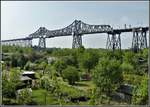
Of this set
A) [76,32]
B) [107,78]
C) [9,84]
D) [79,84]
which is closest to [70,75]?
[79,84]

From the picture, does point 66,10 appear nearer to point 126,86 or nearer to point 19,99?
point 19,99

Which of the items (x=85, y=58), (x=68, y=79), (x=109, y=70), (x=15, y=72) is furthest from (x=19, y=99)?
(x=85, y=58)

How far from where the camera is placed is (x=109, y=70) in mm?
4484

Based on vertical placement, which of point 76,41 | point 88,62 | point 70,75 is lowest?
point 70,75

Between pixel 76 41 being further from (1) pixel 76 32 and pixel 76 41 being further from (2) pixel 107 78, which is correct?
(2) pixel 107 78

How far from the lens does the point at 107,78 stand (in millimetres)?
4230

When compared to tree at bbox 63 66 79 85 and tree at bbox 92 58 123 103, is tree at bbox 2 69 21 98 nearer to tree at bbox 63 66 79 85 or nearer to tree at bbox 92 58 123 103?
tree at bbox 92 58 123 103

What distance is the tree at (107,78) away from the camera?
13.2ft

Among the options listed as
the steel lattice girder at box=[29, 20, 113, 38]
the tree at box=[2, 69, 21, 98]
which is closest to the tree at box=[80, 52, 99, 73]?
the tree at box=[2, 69, 21, 98]

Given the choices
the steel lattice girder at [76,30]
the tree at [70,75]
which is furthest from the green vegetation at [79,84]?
the steel lattice girder at [76,30]

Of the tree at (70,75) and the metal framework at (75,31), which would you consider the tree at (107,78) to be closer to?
the tree at (70,75)

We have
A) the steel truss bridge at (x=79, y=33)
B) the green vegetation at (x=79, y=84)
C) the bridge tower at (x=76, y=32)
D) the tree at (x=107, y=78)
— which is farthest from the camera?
the bridge tower at (x=76, y=32)

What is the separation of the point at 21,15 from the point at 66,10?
0.28 meters

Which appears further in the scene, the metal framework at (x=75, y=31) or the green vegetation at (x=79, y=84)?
the metal framework at (x=75, y=31)
